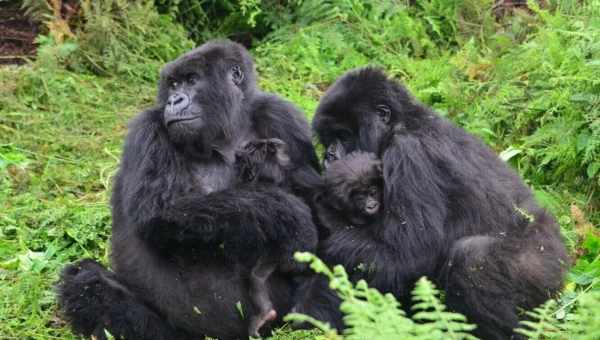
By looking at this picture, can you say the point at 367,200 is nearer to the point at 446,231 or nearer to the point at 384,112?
the point at 446,231

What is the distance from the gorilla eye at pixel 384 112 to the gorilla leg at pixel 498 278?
0.85 m

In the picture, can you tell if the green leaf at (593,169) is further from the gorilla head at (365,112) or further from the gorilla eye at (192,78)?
the gorilla eye at (192,78)

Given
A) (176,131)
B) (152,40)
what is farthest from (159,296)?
(152,40)

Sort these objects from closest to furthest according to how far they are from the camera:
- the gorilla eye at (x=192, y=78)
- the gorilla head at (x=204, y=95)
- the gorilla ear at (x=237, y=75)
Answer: the gorilla head at (x=204, y=95) → the gorilla eye at (x=192, y=78) → the gorilla ear at (x=237, y=75)

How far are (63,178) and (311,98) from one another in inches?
83.6

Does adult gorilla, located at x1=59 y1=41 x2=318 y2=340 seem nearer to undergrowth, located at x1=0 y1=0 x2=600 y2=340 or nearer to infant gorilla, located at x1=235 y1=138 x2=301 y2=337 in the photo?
infant gorilla, located at x1=235 y1=138 x2=301 y2=337

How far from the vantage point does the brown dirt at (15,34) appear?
29.5ft

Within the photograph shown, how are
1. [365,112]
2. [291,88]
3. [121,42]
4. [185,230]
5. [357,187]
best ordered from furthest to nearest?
[121,42] → [291,88] → [365,112] → [357,187] → [185,230]

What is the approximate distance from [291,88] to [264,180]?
3.04m

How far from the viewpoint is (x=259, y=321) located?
5133 mm

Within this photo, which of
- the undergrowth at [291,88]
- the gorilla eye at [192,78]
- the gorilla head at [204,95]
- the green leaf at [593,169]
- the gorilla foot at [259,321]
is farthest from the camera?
the green leaf at [593,169]

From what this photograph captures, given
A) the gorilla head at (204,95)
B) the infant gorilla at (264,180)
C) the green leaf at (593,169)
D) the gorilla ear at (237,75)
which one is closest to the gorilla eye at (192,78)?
the gorilla head at (204,95)

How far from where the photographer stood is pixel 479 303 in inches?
190

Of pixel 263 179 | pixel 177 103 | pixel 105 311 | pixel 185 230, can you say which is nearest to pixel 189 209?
pixel 185 230
